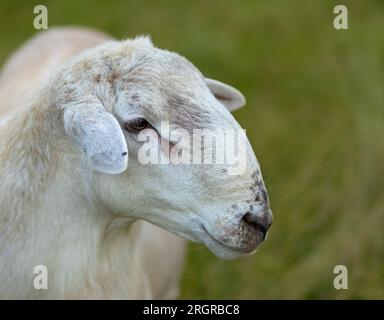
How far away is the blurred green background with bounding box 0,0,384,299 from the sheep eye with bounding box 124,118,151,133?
225 centimetres

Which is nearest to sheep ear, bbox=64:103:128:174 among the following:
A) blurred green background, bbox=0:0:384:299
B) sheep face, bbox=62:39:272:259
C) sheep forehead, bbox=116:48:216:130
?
sheep face, bbox=62:39:272:259

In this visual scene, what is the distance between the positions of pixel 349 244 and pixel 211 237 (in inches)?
91.6

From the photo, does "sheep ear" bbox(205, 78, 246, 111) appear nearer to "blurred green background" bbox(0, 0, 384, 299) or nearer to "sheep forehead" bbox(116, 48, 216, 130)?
"sheep forehead" bbox(116, 48, 216, 130)

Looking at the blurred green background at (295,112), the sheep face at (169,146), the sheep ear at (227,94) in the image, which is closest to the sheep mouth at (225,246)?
the sheep face at (169,146)

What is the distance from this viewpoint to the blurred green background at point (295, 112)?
16.8 ft

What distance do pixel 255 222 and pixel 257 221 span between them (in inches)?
0.5

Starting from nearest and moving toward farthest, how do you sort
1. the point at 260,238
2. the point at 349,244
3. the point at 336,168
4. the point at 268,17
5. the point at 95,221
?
the point at 260,238 < the point at 95,221 < the point at 349,244 < the point at 336,168 < the point at 268,17

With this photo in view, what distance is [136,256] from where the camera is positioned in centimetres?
360

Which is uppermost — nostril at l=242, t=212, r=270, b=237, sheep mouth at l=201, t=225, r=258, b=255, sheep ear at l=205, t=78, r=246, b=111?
sheep ear at l=205, t=78, r=246, b=111

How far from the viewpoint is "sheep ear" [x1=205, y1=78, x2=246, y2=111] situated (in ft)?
11.0

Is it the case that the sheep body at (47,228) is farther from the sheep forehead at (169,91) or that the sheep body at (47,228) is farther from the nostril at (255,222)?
the nostril at (255,222)

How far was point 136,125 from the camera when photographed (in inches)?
114

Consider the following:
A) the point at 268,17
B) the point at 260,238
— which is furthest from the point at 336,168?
the point at 260,238
